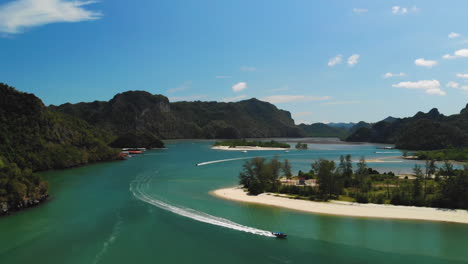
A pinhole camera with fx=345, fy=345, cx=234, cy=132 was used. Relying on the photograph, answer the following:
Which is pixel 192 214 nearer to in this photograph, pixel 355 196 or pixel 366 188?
pixel 355 196

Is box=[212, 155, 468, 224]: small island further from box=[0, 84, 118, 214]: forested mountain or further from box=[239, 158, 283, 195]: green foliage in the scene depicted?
box=[0, 84, 118, 214]: forested mountain

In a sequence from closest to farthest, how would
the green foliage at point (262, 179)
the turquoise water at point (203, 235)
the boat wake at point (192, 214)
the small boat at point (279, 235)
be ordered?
the turquoise water at point (203, 235) < the small boat at point (279, 235) < the boat wake at point (192, 214) < the green foliage at point (262, 179)

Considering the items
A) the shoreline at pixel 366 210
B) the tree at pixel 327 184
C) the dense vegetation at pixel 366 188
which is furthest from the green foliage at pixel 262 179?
the tree at pixel 327 184

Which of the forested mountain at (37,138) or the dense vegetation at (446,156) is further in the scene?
the dense vegetation at (446,156)

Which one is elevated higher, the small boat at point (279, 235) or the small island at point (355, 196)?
the small island at point (355, 196)

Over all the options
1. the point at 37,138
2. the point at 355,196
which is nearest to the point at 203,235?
the point at 355,196

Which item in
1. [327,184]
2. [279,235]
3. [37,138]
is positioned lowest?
[279,235]

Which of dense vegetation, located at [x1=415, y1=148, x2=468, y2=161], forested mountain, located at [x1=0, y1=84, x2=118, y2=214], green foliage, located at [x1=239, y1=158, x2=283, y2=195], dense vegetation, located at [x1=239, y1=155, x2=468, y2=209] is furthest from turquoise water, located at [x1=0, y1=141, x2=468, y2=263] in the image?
dense vegetation, located at [x1=415, y1=148, x2=468, y2=161]

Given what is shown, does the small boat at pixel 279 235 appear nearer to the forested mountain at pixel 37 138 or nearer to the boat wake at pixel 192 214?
the boat wake at pixel 192 214

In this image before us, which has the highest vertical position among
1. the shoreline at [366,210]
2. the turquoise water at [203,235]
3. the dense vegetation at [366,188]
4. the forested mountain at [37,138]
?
the forested mountain at [37,138]
